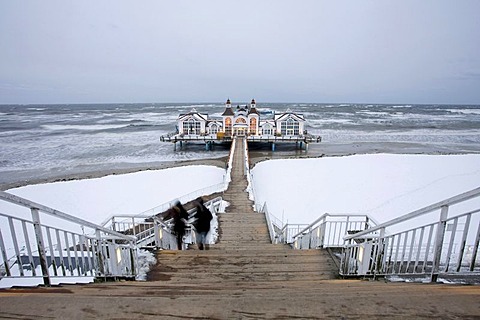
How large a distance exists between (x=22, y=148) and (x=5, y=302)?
4624 cm

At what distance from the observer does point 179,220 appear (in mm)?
7328

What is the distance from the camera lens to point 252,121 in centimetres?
4219

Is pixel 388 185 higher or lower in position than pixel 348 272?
lower

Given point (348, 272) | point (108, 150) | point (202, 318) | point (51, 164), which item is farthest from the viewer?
point (108, 150)

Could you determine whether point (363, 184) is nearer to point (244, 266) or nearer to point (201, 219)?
point (201, 219)

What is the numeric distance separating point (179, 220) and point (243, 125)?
35.3m

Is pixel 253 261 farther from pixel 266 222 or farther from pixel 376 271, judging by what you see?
pixel 266 222

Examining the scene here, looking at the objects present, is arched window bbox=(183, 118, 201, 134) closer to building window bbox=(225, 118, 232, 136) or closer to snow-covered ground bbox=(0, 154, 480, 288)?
building window bbox=(225, 118, 232, 136)

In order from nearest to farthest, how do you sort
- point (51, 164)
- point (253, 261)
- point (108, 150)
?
point (253, 261)
point (51, 164)
point (108, 150)

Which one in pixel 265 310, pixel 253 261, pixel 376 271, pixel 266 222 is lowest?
pixel 266 222

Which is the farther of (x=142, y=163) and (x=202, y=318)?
(x=142, y=163)

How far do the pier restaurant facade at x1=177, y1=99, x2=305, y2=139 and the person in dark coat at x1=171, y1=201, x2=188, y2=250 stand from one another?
3454cm

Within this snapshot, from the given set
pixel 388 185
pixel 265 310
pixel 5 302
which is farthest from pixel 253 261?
pixel 388 185

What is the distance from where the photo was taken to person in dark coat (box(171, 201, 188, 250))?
7.23 meters
